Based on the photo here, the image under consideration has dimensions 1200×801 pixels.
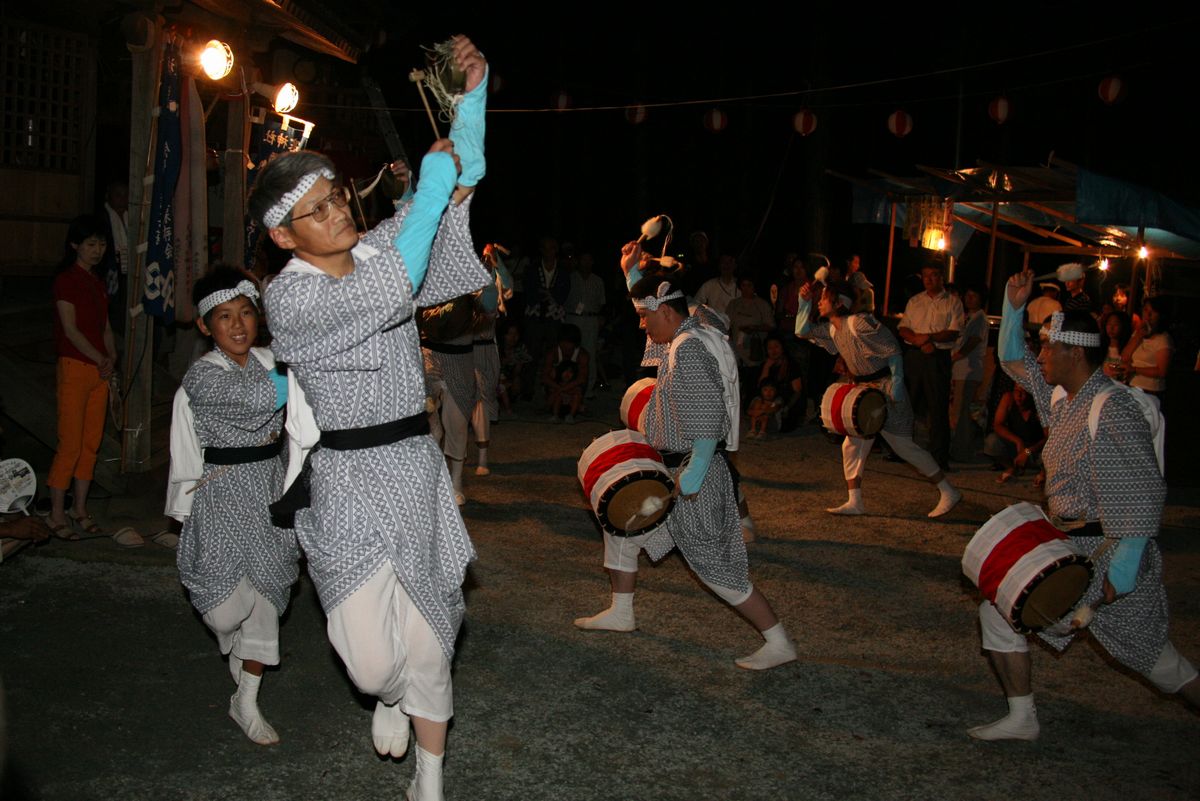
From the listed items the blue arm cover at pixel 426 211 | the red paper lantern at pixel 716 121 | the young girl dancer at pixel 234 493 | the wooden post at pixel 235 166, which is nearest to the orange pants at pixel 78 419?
the wooden post at pixel 235 166

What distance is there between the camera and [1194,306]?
21016mm

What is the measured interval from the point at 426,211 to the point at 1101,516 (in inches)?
112

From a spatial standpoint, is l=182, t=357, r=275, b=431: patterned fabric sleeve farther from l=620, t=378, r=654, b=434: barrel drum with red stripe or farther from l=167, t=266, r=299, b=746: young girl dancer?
l=620, t=378, r=654, b=434: barrel drum with red stripe

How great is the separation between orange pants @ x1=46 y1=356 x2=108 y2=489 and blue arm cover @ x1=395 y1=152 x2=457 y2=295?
478 cm

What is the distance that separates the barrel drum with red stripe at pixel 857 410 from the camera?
8094mm

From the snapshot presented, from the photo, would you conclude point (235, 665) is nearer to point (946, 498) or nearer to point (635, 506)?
point (635, 506)

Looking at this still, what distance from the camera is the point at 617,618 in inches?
223

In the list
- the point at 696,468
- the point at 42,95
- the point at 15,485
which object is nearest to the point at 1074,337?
the point at 696,468

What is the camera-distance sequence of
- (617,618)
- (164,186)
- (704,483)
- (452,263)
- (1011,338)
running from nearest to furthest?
(452,263), (1011,338), (704,483), (617,618), (164,186)

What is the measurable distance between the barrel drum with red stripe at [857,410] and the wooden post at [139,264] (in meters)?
5.13

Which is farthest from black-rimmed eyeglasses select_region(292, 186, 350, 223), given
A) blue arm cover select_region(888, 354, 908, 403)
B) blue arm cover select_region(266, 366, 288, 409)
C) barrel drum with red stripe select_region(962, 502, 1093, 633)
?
blue arm cover select_region(888, 354, 908, 403)

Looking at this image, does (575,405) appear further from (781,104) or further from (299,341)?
(781,104)

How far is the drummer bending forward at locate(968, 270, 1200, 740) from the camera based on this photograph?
4.04m

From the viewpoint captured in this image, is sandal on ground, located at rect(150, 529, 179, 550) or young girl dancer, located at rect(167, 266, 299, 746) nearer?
young girl dancer, located at rect(167, 266, 299, 746)
